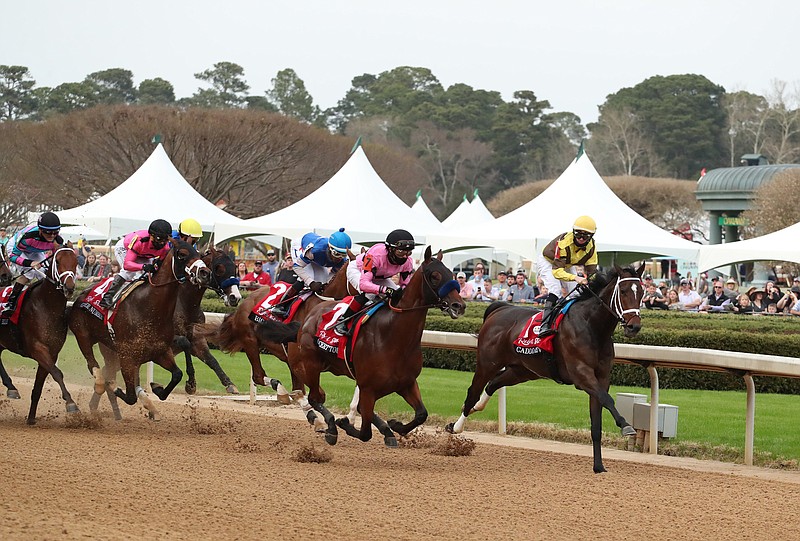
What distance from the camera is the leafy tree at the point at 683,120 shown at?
3376 inches

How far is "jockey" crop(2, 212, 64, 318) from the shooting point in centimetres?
973

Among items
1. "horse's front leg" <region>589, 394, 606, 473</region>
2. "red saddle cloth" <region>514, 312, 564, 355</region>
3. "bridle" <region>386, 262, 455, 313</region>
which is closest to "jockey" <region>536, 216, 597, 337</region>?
"red saddle cloth" <region>514, 312, 564, 355</region>

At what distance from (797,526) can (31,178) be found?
147 feet

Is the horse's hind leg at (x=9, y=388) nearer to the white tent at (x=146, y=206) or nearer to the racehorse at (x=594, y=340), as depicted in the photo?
the racehorse at (x=594, y=340)

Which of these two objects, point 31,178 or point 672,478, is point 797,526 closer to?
point 672,478

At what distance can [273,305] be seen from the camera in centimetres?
1034

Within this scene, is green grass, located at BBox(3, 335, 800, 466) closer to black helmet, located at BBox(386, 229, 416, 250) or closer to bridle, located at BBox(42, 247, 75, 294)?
black helmet, located at BBox(386, 229, 416, 250)

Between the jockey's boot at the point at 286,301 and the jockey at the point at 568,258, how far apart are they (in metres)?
2.30

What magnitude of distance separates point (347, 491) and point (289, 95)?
3942 inches

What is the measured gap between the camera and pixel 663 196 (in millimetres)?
57219

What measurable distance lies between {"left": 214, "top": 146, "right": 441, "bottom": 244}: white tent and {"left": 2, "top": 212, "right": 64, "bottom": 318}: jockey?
1375cm

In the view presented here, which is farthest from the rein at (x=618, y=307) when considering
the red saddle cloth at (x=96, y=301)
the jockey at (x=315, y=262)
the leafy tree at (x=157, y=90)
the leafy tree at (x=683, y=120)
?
the leafy tree at (x=157, y=90)

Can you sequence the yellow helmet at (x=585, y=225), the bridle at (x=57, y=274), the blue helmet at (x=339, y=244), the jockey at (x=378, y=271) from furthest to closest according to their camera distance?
the blue helmet at (x=339, y=244) < the bridle at (x=57, y=274) < the yellow helmet at (x=585, y=225) < the jockey at (x=378, y=271)

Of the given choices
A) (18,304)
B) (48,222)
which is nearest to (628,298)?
(48,222)
